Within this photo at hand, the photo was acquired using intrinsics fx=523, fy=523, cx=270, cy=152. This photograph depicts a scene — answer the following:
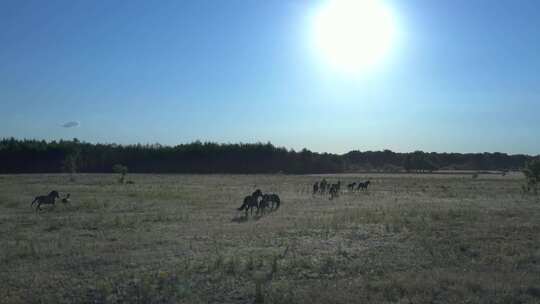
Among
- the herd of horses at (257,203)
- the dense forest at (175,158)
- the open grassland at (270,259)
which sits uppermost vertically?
the dense forest at (175,158)

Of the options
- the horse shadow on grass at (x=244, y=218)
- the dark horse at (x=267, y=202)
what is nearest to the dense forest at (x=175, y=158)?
the dark horse at (x=267, y=202)

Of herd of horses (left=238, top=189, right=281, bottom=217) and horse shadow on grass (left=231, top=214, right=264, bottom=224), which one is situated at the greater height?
herd of horses (left=238, top=189, right=281, bottom=217)

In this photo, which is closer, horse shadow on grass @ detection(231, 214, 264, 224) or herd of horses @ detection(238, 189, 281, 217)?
horse shadow on grass @ detection(231, 214, 264, 224)

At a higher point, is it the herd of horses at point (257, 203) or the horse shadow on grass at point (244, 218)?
the herd of horses at point (257, 203)

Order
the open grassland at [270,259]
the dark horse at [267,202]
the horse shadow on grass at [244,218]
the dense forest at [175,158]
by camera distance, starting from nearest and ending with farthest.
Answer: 1. the open grassland at [270,259]
2. the horse shadow on grass at [244,218]
3. the dark horse at [267,202]
4. the dense forest at [175,158]

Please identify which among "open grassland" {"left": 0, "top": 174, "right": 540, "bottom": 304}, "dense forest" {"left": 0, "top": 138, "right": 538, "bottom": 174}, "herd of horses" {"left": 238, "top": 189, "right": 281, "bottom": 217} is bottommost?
"open grassland" {"left": 0, "top": 174, "right": 540, "bottom": 304}

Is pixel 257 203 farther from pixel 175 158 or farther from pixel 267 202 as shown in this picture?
pixel 175 158

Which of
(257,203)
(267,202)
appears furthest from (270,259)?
(267,202)

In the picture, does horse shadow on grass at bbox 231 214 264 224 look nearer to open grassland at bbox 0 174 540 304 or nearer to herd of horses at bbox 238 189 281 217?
open grassland at bbox 0 174 540 304

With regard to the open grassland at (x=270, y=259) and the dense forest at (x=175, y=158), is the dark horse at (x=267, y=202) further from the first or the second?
the dense forest at (x=175, y=158)

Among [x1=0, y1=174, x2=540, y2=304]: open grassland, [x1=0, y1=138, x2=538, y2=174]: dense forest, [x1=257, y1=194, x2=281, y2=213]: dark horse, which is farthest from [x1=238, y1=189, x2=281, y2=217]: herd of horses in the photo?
[x1=0, y1=138, x2=538, y2=174]: dense forest

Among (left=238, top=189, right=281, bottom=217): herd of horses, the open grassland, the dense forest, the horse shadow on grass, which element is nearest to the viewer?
the open grassland

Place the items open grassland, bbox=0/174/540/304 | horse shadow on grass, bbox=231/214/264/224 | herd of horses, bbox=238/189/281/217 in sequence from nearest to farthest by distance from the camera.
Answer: open grassland, bbox=0/174/540/304
horse shadow on grass, bbox=231/214/264/224
herd of horses, bbox=238/189/281/217

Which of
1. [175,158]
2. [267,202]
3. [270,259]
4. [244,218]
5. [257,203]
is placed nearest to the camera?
[270,259]
